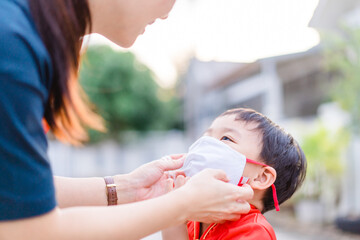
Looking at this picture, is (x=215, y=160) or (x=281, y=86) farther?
(x=281, y=86)

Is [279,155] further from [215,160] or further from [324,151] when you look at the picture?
[324,151]

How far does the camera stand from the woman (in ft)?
3.34

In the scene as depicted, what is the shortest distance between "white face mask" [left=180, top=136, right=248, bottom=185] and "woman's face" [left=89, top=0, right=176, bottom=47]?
58 centimetres

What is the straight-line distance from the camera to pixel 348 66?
20.9 ft

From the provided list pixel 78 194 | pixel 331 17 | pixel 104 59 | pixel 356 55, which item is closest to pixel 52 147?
pixel 104 59

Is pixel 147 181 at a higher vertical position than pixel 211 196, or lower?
lower

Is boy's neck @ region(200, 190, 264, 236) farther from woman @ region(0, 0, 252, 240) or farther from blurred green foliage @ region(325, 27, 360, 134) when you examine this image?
blurred green foliage @ region(325, 27, 360, 134)

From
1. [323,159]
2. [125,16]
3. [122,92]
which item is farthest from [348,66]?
[122,92]

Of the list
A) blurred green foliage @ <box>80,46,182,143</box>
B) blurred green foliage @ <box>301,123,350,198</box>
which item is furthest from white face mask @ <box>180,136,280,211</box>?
blurred green foliage @ <box>80,46,182,143</box>

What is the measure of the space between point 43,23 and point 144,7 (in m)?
0.38

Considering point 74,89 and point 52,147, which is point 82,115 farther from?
point 52,147

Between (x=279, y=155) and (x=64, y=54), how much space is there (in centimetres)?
118

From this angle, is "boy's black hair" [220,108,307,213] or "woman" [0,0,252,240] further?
"boy's black hair" [220,108,307,213]

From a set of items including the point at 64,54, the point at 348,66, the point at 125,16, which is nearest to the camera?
the point at 64,54
